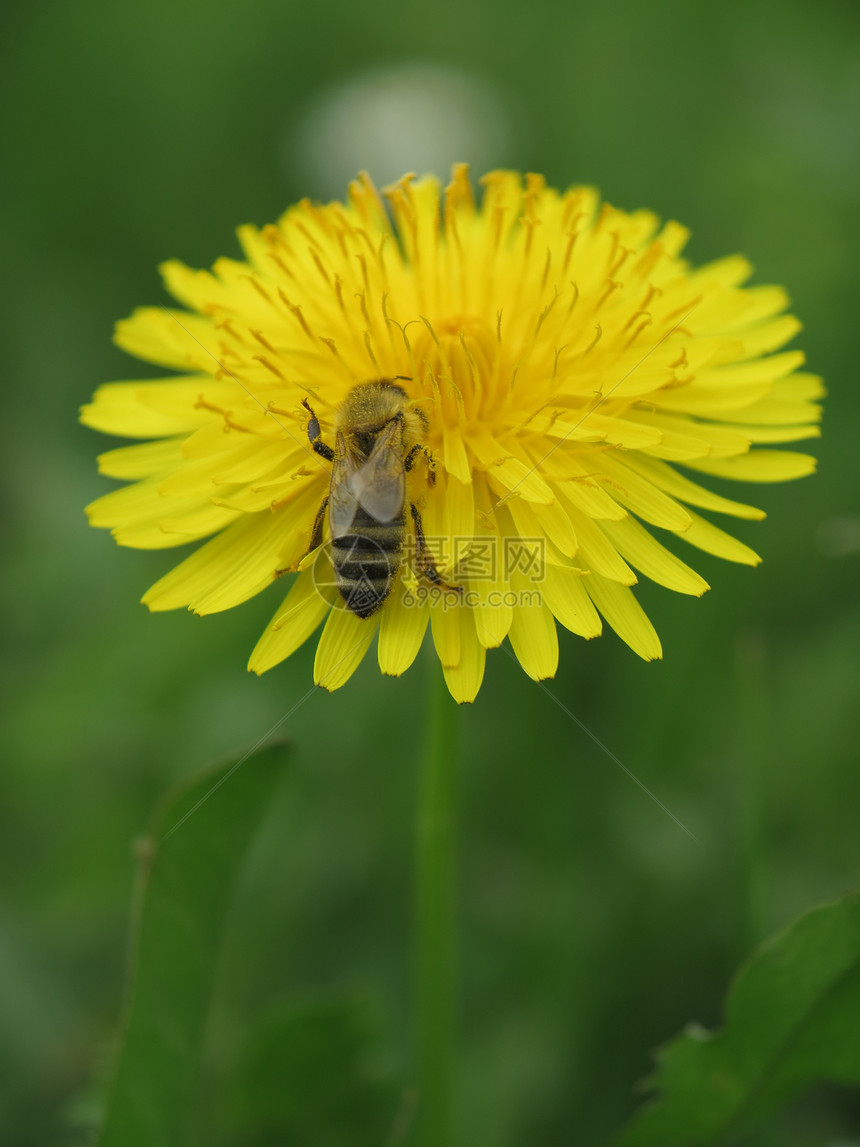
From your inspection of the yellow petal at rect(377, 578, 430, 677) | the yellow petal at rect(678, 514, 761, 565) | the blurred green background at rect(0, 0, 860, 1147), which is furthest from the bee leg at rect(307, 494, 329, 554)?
the blurred green background at rect(0, 0, 860, 1147)

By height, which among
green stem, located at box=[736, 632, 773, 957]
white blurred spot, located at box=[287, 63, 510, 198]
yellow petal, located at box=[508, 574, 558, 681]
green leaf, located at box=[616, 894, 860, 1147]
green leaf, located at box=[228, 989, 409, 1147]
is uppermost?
white blurred spot, located at box=[287, 63, 510, 198]

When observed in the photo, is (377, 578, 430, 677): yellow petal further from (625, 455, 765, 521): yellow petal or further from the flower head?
(625, 455, 765, 521): yellow petal

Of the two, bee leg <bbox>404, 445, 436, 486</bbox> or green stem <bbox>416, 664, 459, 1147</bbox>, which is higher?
bee leg <bbox>404, 445, 436, 486</bbox>

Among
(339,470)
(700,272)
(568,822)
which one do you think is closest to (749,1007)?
(568,822)

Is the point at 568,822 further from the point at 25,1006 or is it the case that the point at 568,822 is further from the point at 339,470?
the point at 25,1006

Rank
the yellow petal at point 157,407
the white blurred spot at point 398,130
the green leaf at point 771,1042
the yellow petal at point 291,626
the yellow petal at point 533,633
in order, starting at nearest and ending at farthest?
the green leaf at point 771,1042
the yellow petal at point 533,633
the yellow petal at point 291,626
the yellow petal at point 157,407
the white blurred spot at point 398,130

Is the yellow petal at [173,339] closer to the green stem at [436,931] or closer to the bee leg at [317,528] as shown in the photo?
the bee leg at [317,528]

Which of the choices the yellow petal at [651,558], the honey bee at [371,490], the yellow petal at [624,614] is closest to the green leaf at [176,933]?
the honey bee at [371,490]
